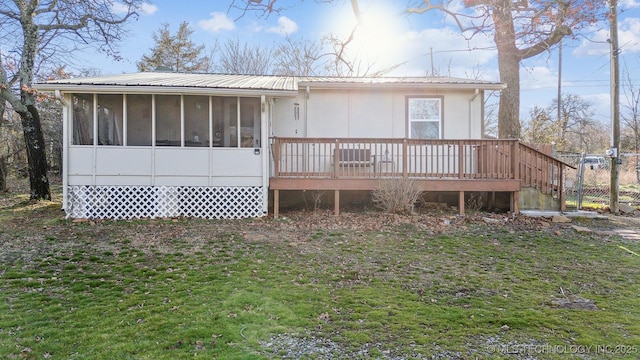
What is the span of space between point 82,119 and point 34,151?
3.99 m

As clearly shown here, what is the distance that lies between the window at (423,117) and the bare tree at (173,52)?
55.0ft

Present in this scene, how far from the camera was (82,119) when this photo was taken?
304 inches

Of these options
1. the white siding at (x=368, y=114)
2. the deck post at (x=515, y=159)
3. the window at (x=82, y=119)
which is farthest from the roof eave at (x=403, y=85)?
the window at (x=82, y=119)

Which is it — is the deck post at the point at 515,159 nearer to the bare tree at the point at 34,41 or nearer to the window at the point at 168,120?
the window at the point at 168,120

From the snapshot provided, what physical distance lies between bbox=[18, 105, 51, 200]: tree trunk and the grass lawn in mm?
3485

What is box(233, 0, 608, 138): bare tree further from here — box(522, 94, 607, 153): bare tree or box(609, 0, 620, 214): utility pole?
box(522, 94, 607, 153): bare tree

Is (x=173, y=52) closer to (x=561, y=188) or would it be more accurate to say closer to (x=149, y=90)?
(x=149, y=90)

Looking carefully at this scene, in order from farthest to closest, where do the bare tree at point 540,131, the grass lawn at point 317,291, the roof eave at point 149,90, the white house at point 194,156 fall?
the bare tree at point 540,131, the white house at point 194,156, the roof eave at point 149,90, the grass lawn at point 317,291

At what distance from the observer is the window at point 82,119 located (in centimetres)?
768

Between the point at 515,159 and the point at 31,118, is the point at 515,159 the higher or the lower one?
the lower one

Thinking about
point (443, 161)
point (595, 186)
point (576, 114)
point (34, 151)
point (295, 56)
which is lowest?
point (595, 186)

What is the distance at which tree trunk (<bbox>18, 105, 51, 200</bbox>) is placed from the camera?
10.2 meters

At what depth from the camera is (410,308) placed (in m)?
3.74

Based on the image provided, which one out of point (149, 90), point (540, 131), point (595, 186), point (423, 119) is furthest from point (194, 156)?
point (540, 131)
